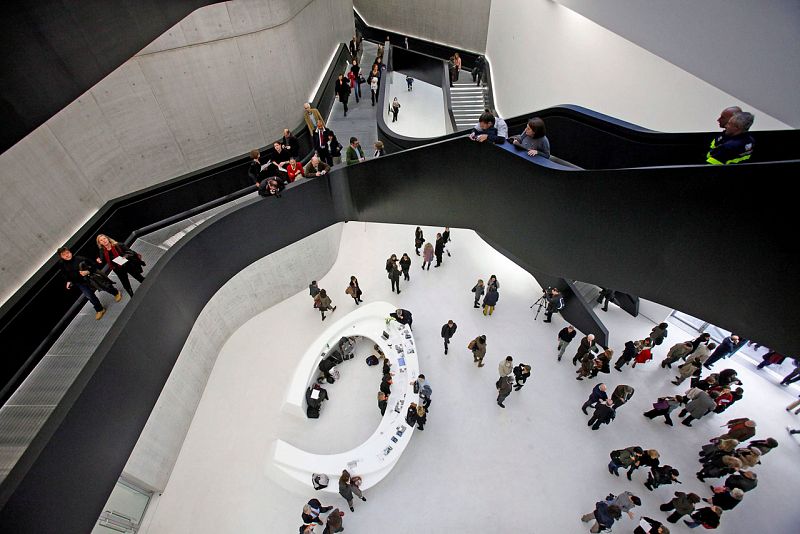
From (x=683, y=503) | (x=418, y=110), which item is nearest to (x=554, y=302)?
(x=683, y=503)

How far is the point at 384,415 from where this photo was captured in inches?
340

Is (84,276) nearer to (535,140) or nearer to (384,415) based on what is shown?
(384,415)

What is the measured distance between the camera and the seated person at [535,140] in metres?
5.21

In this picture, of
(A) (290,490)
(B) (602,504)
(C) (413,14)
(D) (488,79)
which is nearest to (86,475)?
(A) (290,490)

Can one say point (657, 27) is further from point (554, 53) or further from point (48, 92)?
point (48, 92)

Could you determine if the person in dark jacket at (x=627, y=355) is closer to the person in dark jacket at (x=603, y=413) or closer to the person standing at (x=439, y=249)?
the person in dark jacket at (x=603, y=413)

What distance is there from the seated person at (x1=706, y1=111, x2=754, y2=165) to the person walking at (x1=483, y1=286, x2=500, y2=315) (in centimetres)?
636

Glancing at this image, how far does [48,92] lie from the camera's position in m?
3.70

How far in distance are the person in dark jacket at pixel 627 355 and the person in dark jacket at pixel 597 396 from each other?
1511 millimetres

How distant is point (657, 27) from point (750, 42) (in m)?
1.64

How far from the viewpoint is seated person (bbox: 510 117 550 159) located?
521 centimetres

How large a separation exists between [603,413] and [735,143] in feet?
19.3

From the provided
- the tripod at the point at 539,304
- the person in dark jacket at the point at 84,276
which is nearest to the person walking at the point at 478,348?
the tripod at the point at 539,304

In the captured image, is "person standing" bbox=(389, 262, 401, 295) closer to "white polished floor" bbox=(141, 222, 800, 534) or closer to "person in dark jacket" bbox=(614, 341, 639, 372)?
"white polished floor" bbox=(141, 222, 800, 534)
